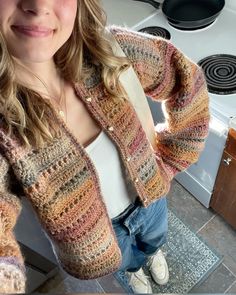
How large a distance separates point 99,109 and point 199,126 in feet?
0.99

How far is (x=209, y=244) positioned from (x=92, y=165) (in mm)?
910

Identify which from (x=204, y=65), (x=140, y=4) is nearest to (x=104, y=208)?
(x=204, y=65)

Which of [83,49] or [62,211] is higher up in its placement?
[83,49]

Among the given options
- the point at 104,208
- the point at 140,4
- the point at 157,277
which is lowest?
the point at 157,277

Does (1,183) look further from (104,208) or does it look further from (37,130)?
(104,208)

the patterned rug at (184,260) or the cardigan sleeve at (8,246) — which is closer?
the cardigan sleeve at (8,246)

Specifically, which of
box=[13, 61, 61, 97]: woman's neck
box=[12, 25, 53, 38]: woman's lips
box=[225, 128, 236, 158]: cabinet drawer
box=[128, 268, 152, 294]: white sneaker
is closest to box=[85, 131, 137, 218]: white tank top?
box=[13, 61, 61, 97]: woman's neck

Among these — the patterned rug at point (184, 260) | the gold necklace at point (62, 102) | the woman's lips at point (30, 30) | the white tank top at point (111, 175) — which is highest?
the woman's lips at point (30, 30)

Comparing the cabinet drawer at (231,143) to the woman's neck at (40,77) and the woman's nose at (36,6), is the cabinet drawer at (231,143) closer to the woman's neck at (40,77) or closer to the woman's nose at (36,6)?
the woman's neck at (40,77)

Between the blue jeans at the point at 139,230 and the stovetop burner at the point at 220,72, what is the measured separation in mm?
343

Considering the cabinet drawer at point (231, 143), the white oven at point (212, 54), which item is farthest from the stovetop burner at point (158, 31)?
the cabinet drawer at point (231, 143)

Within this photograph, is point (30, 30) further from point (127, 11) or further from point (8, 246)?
point (127, 11)

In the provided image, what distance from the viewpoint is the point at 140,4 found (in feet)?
4.54

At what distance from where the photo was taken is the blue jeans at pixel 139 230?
0.93m
